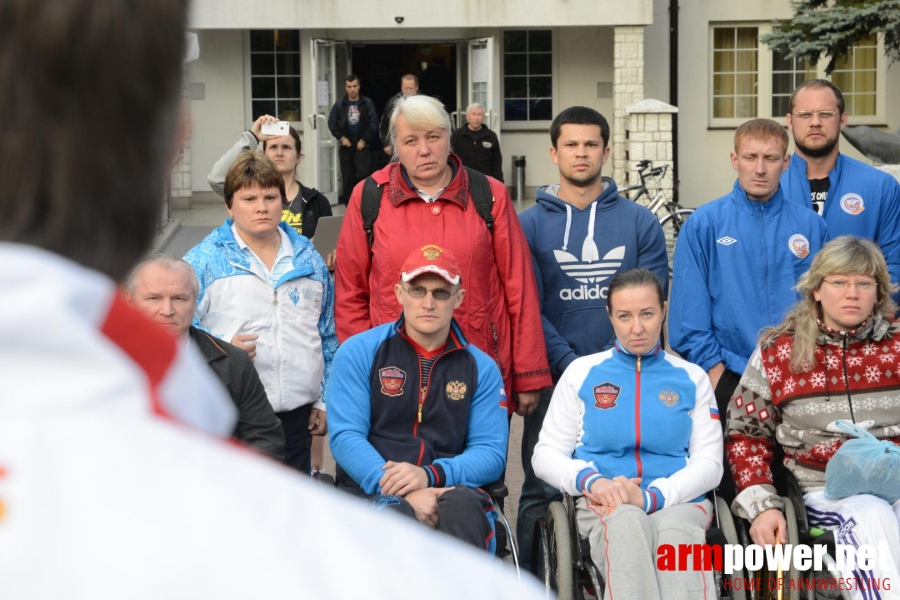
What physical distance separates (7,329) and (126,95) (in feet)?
0.57

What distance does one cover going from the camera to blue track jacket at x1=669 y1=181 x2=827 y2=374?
185 inches

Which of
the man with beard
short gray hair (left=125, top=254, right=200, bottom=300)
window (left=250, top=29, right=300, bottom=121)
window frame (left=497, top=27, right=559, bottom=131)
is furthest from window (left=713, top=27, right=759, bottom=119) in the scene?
short gray hair (left=125, top=254, right=200, bottom=300)

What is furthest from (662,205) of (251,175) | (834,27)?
(251,175)

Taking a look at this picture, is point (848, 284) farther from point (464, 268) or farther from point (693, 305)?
point (464, 268)

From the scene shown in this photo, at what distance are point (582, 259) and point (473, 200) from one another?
1.81 ft

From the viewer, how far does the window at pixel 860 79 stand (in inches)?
794

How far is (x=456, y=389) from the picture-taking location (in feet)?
13.7

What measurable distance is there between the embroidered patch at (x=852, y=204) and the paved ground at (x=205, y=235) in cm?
212

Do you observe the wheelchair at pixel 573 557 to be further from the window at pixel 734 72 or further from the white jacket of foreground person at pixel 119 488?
the window at pixel 734 72

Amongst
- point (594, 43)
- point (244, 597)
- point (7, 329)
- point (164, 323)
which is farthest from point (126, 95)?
point (594, 43)

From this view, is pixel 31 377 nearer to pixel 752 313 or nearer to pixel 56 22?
pixel 56 22

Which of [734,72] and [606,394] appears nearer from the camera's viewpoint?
[606,394]

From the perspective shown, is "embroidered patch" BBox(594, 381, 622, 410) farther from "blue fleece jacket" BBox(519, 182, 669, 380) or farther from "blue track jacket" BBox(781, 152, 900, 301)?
"blue track jacket" BBox(781, 152, 900, 301)

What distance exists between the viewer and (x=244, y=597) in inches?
24.4
